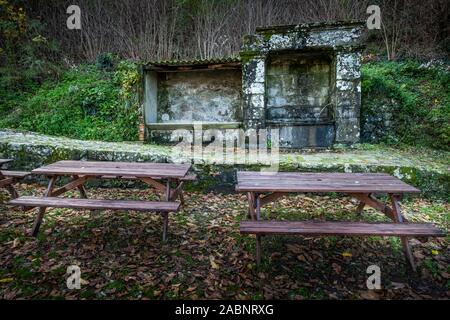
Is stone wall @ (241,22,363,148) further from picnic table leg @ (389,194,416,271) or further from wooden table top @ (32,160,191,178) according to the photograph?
picnic table leg @ (389,194,416,271)

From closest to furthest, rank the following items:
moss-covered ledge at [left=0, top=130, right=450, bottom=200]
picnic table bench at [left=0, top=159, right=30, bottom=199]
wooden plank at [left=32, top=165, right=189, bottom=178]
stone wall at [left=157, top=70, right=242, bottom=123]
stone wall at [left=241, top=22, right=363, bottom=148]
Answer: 1. wooden plank at [left=32, top=165, right=189, bottom=178]
2. picnic table bench at [left=0, top=159, right=30, bottom=199]
3. moss-covered ledge at [left=0, top=130, right=450, bottom=200]
4. stone wall at [left=241, top=22, right=363, bottom=148]
5. stone wall at [left=157, top=70, right=242, bottom=123]

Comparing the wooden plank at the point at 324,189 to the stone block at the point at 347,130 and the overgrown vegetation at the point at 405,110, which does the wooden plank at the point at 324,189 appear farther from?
the overgrown vegetation at the point at 405,110

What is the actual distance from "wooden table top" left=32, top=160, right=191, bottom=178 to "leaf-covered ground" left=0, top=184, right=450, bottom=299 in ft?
2.21

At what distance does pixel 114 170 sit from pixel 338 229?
2432mm

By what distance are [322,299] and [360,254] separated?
91cm

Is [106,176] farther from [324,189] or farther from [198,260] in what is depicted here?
[324,189]

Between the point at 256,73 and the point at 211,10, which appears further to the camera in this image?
the point at 211,10

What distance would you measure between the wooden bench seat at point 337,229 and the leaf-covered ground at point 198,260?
1.43 feet

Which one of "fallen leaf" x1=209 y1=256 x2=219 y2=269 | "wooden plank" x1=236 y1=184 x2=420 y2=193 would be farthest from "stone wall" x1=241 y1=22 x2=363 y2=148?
"fallen leaf" x1=209 y1=256 x2=219 y2=269

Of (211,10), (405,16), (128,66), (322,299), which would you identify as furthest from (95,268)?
(405,16)

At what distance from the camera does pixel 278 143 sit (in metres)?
7.07

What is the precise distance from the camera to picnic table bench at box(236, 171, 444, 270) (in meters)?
2.46

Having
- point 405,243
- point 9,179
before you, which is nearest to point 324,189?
point 405,243
